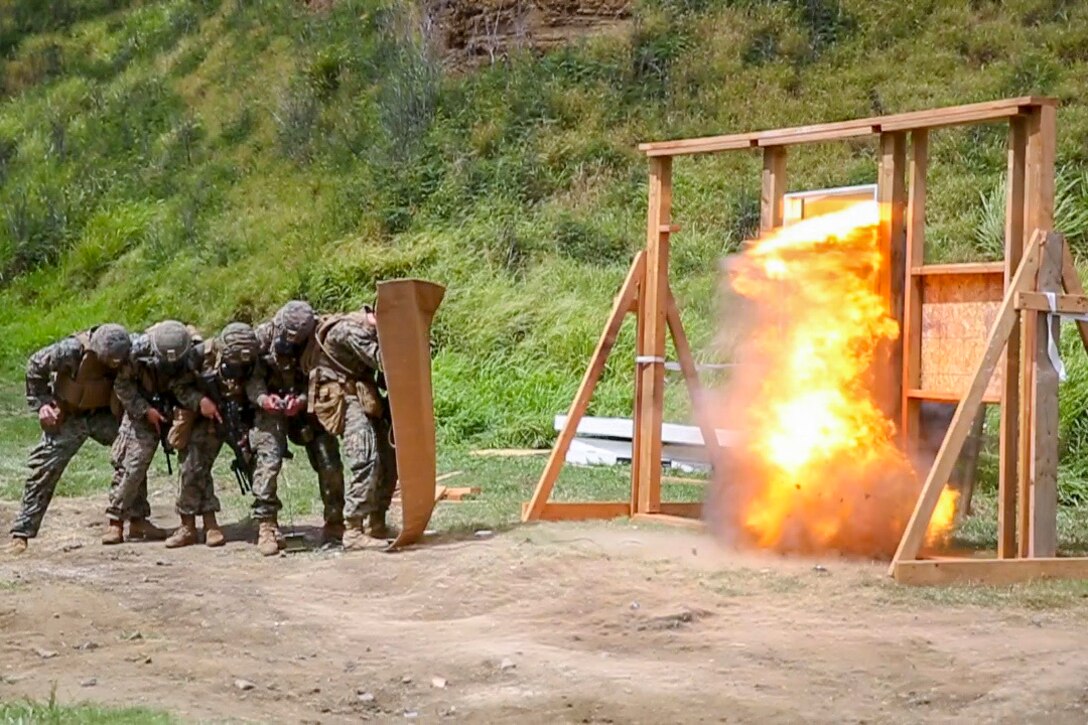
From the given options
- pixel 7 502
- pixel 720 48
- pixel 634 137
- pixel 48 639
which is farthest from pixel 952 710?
pixel 720 48

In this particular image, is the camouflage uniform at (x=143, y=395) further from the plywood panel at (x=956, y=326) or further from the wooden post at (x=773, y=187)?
the plywood panel at (x=956, y=326)

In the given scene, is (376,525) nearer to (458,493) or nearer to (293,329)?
(293,329)

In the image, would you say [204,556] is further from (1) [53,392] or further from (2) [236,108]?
(2) [236,108]

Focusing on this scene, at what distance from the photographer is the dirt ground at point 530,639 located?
252 inches

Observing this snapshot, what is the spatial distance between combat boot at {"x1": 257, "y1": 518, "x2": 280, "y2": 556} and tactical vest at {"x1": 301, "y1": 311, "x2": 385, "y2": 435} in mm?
782

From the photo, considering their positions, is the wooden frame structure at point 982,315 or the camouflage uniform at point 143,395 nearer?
the wooden frame structure at point 982,315

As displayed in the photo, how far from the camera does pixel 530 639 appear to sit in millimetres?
7613

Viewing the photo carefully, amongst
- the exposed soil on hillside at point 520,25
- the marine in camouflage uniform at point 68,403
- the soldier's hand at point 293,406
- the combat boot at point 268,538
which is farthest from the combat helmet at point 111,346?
the exposed soil on hillside at point 520,25

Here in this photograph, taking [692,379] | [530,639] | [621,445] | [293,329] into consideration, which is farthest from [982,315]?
[621,445]

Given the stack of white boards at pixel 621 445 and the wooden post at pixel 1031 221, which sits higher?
the wooden post at pixel 1031 221

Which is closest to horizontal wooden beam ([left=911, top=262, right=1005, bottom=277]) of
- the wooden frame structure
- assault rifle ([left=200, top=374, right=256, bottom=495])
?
the wooden frame structure

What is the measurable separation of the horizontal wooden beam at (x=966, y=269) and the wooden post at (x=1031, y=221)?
0.35 meters

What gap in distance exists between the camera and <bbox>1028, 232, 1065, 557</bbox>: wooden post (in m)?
8.81

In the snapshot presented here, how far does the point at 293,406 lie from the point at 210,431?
2.47 feet
